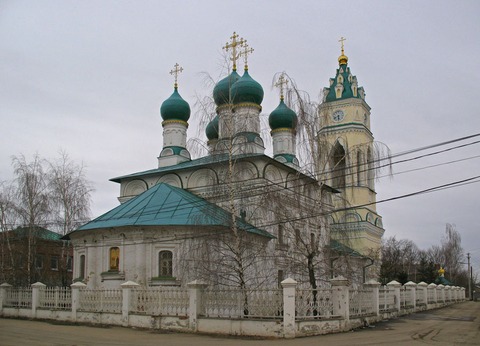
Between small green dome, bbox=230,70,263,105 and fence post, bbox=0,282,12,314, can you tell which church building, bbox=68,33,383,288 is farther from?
fence post, bbox=0,282,12,314

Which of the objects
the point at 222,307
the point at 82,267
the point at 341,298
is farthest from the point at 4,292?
the point at 341,298

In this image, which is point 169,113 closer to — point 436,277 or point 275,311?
point 275,311

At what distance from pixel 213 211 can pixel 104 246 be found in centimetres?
627

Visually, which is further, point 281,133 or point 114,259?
point 281,133

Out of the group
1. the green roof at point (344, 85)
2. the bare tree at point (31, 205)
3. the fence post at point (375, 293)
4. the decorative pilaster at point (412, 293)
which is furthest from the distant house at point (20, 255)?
the green roof at point (344, 85)

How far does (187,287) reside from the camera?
15281 mm

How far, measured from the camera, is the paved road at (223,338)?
480 inches

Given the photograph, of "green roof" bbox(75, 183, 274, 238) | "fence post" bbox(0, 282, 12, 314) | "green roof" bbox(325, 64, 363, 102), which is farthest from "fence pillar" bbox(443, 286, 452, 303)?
"fence post" bbox(0, 282, 12, 314)

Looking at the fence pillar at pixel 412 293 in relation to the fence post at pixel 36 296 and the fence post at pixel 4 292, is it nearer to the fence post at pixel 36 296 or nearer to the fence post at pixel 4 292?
the fence post at pixel 36 296

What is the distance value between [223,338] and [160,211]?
9.56 meters

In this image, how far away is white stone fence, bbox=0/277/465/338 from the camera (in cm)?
1356

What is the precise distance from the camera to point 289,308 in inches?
522

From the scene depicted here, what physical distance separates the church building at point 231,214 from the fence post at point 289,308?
2212 mm

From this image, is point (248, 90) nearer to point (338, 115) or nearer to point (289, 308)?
point (289, 308)
